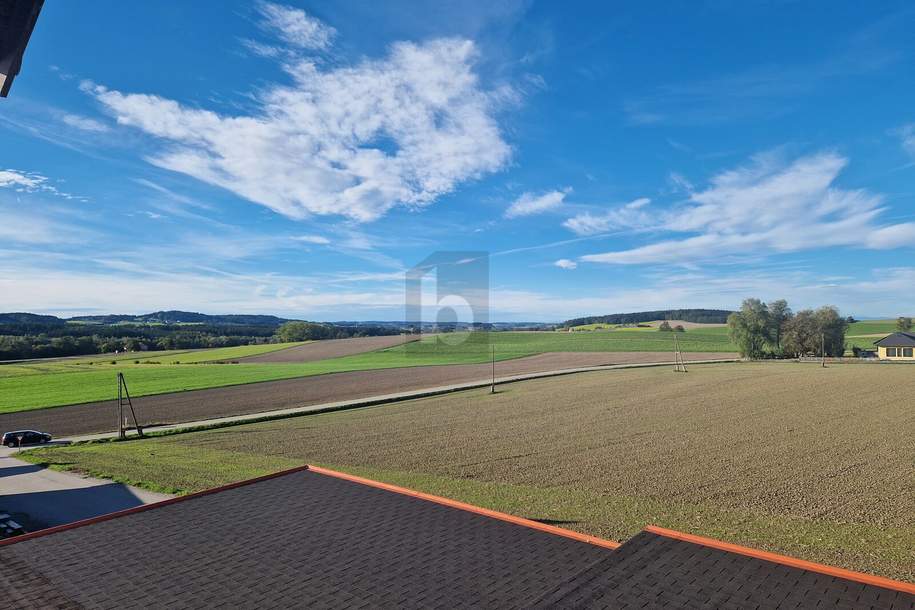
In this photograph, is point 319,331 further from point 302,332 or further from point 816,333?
point 816,333

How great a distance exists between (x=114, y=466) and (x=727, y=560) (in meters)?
19.9

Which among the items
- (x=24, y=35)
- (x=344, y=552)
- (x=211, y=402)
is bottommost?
(x=211, y=402)

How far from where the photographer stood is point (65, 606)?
197 inches

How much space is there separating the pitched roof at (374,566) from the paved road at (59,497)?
6637 mm

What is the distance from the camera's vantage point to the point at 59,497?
1420 centimetres

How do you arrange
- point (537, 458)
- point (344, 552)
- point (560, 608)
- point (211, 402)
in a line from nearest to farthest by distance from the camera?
point (560, 608)
point (344, 552)
point (537, 458)
point (211, 402)

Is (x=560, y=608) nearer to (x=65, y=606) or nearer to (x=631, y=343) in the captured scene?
(x=65, y=606)

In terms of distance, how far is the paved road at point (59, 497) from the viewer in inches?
487

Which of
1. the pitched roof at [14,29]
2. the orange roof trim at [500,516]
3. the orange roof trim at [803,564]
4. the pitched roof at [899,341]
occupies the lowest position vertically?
the orange roof trim at [500,516]

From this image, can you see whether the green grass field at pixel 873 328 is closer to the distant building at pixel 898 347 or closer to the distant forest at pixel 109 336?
the distant building at pixel 898 347

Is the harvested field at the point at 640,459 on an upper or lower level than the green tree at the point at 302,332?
lower

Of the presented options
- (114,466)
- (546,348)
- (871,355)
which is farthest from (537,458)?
(871,355)

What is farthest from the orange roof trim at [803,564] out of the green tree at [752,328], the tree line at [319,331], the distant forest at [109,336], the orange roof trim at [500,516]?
the tree line at [319,331]

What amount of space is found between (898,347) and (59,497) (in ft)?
290
